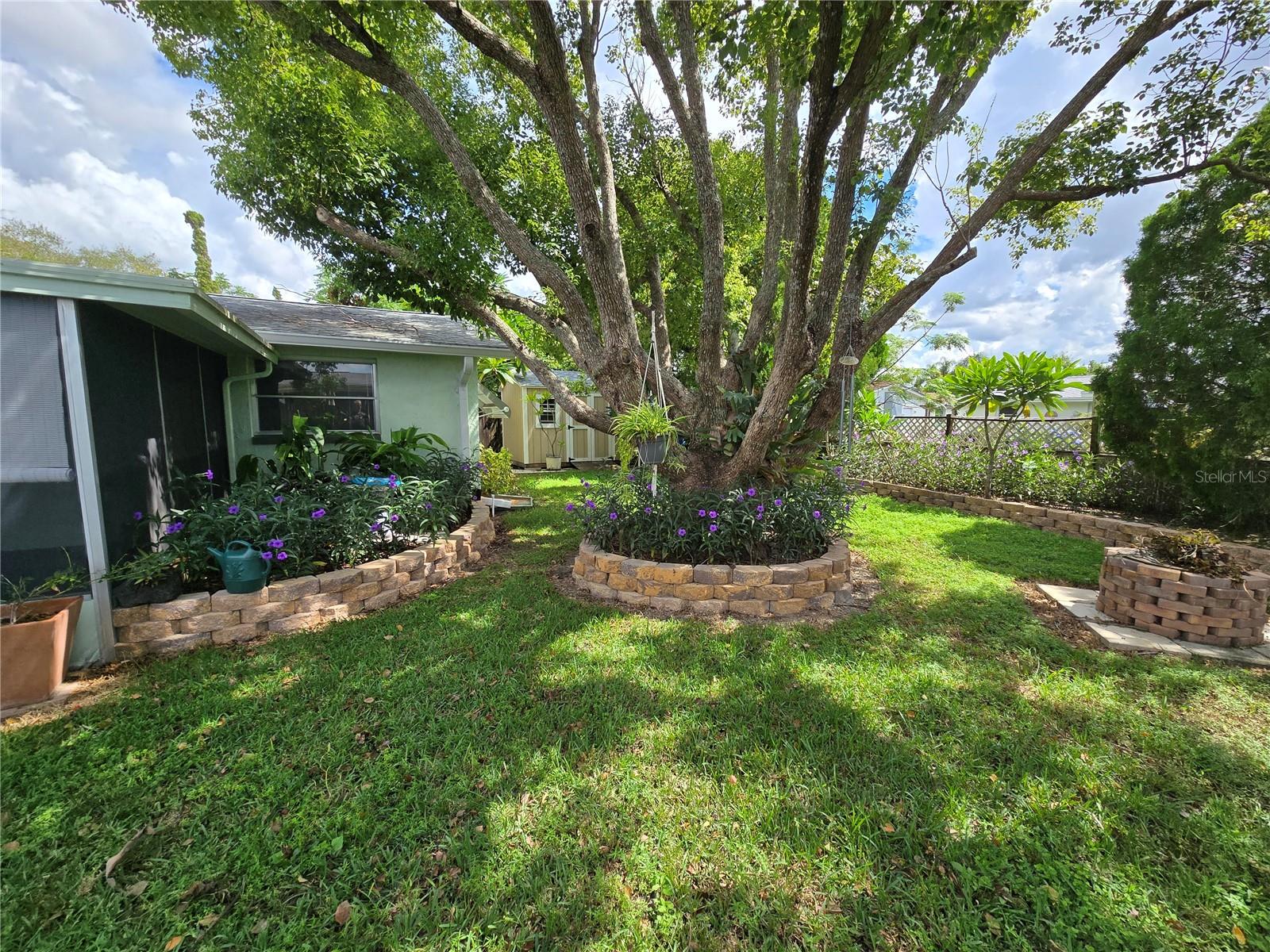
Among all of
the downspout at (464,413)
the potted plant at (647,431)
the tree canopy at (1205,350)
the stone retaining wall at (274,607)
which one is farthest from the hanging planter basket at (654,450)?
the tree canopy at (1205,350)

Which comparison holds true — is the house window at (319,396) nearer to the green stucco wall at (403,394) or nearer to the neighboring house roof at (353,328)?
the green stucco wall at (403,394)

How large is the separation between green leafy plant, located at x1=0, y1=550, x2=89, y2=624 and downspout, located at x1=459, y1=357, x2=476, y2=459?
177 inches

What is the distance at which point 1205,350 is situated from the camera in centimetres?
495

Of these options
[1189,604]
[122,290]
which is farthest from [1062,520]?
[122,290]

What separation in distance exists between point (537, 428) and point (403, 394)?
22.4 ft

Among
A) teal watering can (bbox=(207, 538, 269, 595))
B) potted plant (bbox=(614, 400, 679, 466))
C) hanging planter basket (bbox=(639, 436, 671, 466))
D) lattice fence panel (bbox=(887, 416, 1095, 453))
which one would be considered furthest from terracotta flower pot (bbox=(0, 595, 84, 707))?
lattice fence panel (bbox=(887, 416, 1095, 453))

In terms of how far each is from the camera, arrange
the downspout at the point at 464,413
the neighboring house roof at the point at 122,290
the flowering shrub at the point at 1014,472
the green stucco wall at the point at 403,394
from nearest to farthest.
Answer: the neighboring house roof at the point at 122,290 < the green stucco wall at the point at 403,394 < the flowering shrub at the point at 1014,472 < the downspout at the point at 464,413

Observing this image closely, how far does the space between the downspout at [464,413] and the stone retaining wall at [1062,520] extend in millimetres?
5686

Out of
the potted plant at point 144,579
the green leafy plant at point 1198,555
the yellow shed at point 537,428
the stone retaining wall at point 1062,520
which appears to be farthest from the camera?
the yellow shed at point 537,428

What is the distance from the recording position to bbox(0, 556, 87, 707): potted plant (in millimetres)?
2426

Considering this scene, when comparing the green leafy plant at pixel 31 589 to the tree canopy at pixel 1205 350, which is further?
the tree canopy at pixel 1205 350

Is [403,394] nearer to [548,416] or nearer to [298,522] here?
[298,522]

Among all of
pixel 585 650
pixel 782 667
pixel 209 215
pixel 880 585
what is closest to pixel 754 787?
pixel 782 667
